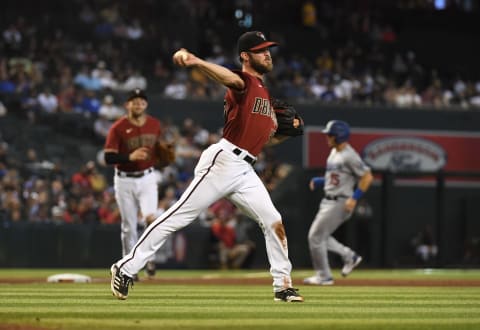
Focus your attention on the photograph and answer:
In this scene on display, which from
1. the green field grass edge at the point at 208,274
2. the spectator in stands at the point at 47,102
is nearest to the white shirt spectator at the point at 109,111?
the spectator in stands at the point at 47,102

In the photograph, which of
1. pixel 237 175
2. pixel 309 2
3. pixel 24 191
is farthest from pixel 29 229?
pixel 309 2

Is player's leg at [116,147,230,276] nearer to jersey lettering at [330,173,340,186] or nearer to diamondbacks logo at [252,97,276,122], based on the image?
diamondbacks logo at [252,97,276,122]

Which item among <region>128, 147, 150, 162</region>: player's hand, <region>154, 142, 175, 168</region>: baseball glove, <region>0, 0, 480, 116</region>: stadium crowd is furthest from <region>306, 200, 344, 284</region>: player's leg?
<region>0, 0, 480, 116</region>: stadium crowd

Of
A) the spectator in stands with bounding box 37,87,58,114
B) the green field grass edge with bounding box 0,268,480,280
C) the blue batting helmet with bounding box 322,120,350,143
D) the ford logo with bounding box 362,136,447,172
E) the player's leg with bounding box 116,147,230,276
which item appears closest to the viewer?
the player's leg with bounding box 116,147,230,276

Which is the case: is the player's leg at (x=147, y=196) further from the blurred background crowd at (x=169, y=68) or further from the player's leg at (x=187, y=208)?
the blurred background crowd at (x=169, y=68)

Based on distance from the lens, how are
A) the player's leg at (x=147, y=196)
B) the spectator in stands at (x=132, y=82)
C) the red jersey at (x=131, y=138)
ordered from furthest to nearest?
the spectator in stands at (x=132, y=82) < the player's leg at (x=147, y=196) < the red jersey at (x=131, y=138)

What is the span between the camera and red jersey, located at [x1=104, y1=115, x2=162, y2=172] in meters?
13.1

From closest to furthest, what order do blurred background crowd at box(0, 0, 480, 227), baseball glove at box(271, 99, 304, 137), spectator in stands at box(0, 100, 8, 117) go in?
baseball glove at box(271, 99, 304, 137)
blurred background crowd at box(0, 0, 480, 227)
spectator in stands at box(0, 100, 8, 117)

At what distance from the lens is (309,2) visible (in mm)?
33875

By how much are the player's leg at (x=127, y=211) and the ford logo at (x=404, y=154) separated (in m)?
15.0

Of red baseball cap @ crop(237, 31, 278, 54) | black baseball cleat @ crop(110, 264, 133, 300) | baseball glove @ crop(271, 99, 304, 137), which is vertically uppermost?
red baseball cap @ crop(237, 31, 278, 54)

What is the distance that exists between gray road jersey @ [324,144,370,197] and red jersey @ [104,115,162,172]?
2440 millimetres

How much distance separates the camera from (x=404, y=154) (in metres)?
28.2

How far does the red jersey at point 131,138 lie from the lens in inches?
518
